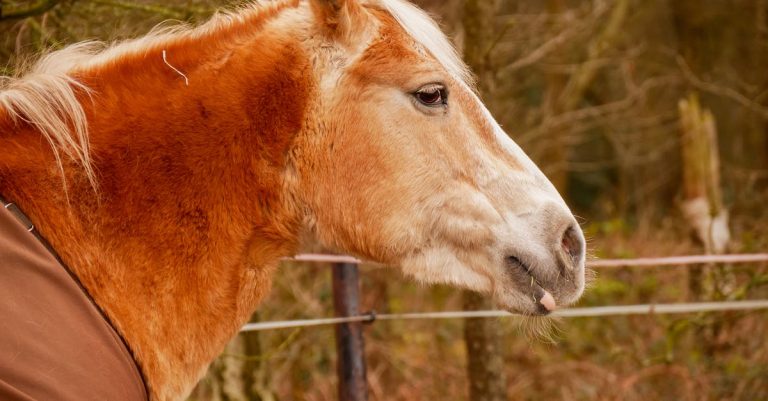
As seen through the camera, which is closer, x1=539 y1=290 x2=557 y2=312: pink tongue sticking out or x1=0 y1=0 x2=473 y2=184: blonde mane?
x1=0 y1=0 x2=473 y2=184: blonde mane

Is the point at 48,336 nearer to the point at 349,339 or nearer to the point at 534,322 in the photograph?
the point at 534,322

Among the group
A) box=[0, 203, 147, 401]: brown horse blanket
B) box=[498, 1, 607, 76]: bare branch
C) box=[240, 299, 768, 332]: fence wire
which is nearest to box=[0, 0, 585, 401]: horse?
box=[0, 203, 147, 401]: brown horse blanket

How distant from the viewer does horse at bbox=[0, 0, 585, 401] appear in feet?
7.91

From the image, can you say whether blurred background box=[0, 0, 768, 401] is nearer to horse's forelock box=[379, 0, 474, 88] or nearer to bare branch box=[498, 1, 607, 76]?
bare branch box=[498, 1, 607, 76]

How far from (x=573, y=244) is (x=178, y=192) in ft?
4.36

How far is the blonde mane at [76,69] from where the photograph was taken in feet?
7.87

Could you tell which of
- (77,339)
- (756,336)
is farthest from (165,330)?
(756,336)

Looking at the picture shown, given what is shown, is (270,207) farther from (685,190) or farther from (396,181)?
(685,190)

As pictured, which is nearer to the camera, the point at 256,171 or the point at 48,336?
the point at 48,336

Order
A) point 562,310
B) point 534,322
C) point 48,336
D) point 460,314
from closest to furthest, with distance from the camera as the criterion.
Result: point 48,336
point 534,322
point 562,310
point 460,314

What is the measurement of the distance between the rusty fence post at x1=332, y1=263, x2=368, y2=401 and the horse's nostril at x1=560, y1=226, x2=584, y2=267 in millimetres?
1443

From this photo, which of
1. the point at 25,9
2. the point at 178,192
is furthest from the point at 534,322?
the point at 25,9

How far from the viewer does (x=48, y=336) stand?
7.01ft

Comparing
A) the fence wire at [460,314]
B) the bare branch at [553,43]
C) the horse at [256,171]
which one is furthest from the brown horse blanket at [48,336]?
the bare branch at [553,43]
